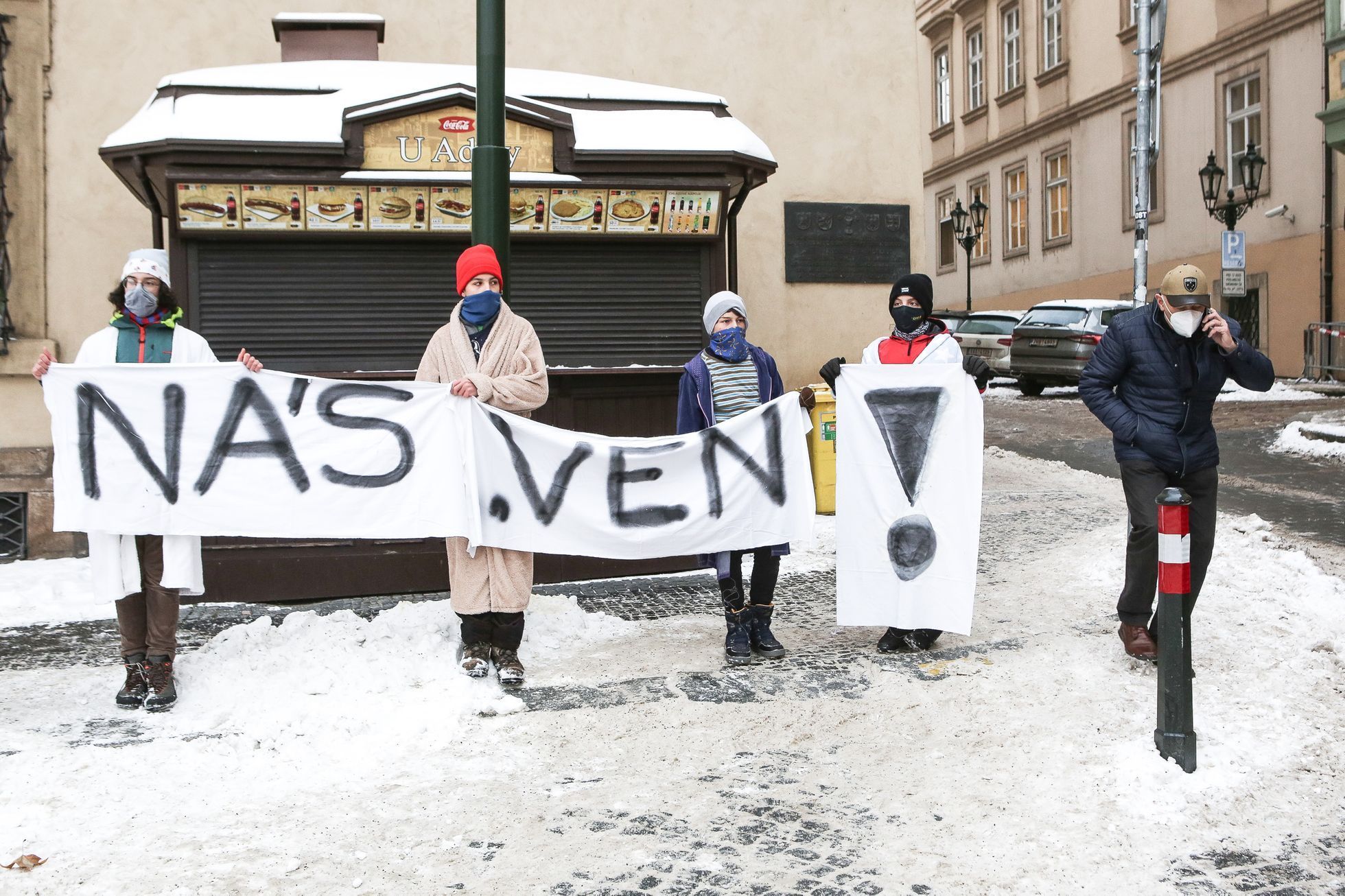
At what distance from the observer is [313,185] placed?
25.6ft

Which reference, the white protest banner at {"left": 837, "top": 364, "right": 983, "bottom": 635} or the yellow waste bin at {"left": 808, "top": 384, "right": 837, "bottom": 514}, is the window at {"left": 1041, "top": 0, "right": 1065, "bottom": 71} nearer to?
the yellow waste bin at {"left": 808, "top": 384, "right": 837, "bottom": 514}

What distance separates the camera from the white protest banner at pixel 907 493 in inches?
248

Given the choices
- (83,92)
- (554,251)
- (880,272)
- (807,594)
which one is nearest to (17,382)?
(83,92)

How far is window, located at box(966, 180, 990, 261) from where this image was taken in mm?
38406

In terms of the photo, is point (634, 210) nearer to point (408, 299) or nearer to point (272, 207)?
point (408, 299)

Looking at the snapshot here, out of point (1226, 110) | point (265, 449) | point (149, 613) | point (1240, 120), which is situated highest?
point (1226, 110)

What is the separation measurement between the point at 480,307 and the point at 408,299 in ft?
7.88

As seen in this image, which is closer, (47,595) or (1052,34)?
(47,595)

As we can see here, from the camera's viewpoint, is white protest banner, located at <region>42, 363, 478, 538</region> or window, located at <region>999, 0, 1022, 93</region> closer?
white protest banner, located at <region>42, 363, 478, 538</region>

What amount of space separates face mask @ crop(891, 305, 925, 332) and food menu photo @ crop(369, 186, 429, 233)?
10.4ft

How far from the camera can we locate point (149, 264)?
18.8 feet

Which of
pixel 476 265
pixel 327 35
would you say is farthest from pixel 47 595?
pixel 327 35

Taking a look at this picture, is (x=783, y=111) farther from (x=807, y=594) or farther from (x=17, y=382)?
(x=17, y=382)

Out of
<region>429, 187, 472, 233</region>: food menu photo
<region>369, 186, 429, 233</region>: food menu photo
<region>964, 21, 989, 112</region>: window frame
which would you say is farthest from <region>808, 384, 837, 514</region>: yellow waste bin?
<region>964, 21, 989, 112</region>: window frame
